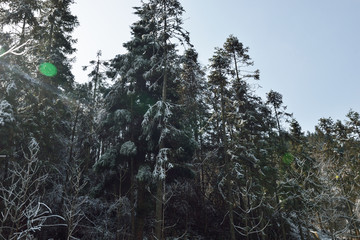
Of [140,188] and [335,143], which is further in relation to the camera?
[335,143]

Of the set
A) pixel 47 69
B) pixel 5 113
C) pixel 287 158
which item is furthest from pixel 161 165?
pixel 287 158

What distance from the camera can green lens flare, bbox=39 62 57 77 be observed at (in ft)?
52.4

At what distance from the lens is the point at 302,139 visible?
24688 millimetres

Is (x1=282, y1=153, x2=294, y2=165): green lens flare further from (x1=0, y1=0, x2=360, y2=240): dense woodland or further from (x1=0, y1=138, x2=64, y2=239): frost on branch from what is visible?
(x1=0, y1=138, x2=64, y2=239): frost on branch

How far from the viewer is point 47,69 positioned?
16391 millimetres

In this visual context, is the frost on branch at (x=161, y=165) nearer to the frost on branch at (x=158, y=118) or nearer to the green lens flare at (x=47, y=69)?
the frost on branch at (x=158, y=118)

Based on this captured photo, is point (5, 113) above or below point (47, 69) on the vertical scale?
below

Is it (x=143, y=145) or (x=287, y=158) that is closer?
(x=143, y=145)

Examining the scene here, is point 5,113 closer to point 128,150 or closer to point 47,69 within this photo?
point 47,69

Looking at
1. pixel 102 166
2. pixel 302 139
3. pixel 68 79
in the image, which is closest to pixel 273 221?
pixel 302 139

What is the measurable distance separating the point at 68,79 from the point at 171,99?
10.7 metres

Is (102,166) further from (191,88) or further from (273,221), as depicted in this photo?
(273,221)

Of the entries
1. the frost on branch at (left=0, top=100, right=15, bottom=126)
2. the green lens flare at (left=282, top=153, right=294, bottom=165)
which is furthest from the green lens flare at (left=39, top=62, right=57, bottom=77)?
the green lens flare at (left=282, top=153, right=294, bottom=165)

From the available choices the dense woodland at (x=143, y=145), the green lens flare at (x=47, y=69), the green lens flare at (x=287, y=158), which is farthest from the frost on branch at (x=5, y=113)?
the green lens flare at (x=287, y=158)
